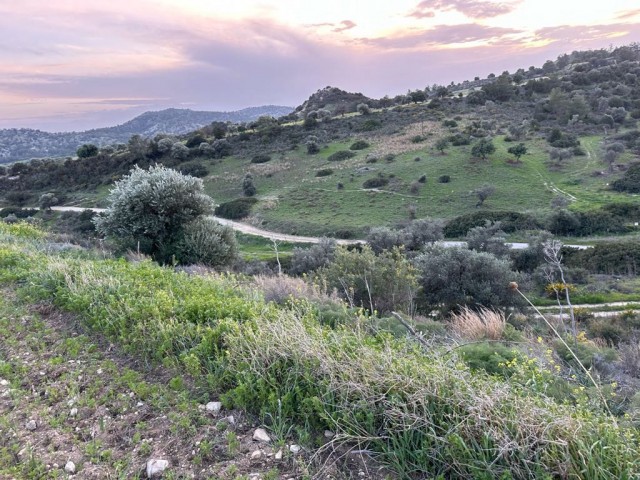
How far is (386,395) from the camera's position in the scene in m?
2.86

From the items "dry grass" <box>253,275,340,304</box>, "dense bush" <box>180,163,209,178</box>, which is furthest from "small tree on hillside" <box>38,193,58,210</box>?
"dry grass" <box>253,275,340,304</box>

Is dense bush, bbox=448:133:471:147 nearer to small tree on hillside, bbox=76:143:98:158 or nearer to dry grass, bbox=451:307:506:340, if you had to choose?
dry grass, bbox=451:307:506:340

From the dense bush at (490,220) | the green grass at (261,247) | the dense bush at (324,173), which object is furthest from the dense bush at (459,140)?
the green grass at (261,247)

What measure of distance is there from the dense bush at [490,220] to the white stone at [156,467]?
29915mm

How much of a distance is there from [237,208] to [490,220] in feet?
72.9

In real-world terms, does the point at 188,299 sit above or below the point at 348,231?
above

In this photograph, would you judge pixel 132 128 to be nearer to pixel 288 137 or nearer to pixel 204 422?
pixel 288 137

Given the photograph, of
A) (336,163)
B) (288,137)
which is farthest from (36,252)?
(288,137)

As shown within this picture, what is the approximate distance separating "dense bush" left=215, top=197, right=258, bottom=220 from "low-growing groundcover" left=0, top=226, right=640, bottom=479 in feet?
119

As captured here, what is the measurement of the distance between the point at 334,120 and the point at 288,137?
9.07 m

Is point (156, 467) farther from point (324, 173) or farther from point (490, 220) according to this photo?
point (324, 173)

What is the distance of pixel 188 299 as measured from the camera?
495cm

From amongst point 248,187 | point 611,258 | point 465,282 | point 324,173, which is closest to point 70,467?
point 465,282

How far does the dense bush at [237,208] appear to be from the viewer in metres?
40.6
